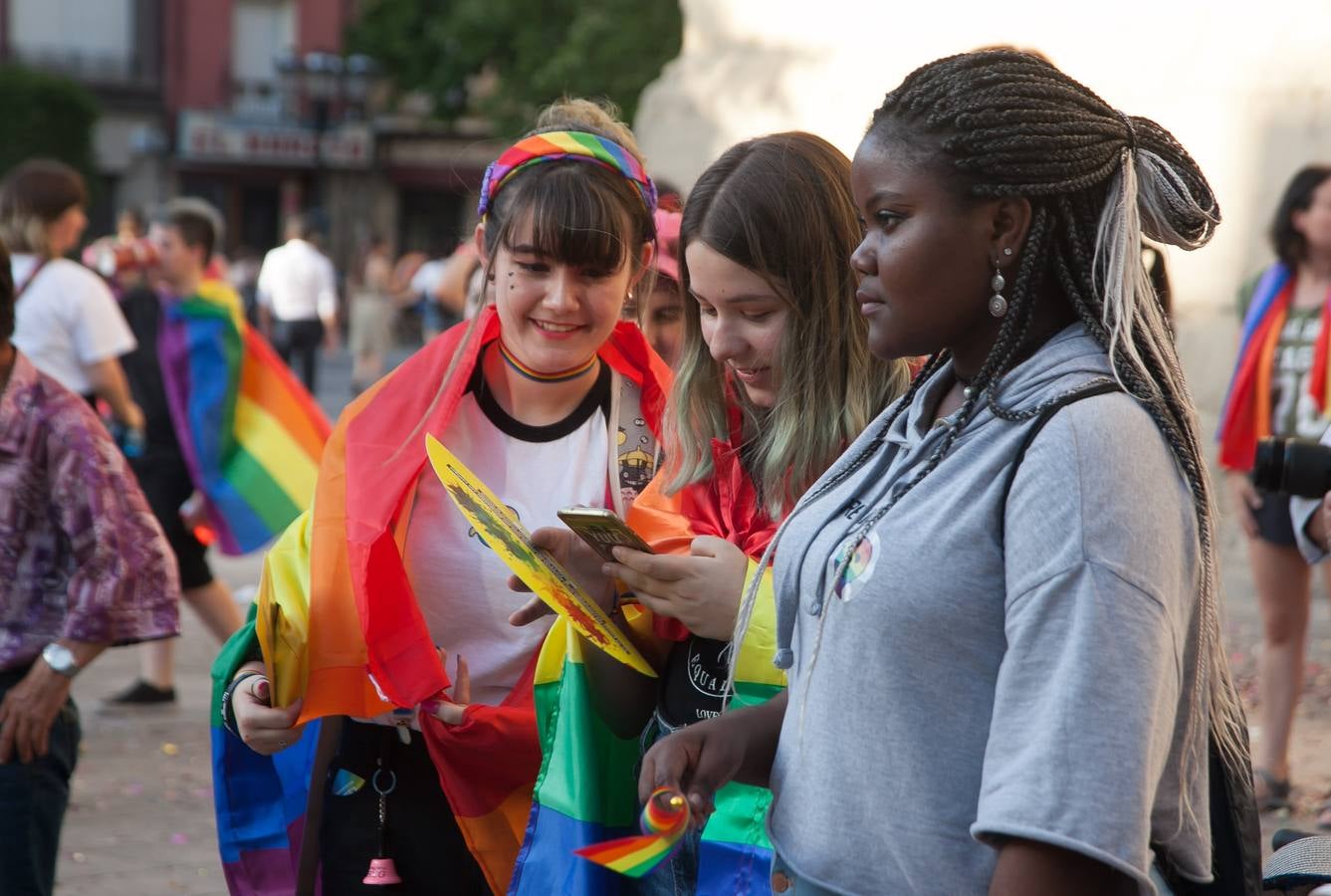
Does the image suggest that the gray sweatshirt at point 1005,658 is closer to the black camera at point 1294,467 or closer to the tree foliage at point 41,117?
the black camera at point 1294,467

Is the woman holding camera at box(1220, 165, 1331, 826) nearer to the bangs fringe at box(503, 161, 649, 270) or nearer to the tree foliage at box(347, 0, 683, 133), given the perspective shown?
the bangs fringe at box(503, 161, 649, 270)

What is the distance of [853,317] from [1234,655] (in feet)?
15.8

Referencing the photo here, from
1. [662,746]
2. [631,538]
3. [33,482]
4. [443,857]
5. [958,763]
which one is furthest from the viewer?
[33,482]

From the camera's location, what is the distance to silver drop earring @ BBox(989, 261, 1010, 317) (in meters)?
1.61

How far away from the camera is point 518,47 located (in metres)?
27.2

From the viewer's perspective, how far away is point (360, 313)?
19453 millimetres

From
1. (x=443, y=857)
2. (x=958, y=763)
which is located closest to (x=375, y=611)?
(x=443, y=857)

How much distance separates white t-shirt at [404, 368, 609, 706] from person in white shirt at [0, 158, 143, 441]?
13.3 feet

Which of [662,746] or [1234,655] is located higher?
[662,746]

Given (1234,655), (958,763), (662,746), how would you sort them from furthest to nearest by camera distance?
(1234,655)
(662,746)
(958,763)

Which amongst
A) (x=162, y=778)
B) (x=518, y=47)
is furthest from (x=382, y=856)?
(x=518, y=47)

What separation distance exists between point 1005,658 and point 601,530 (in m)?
0.82

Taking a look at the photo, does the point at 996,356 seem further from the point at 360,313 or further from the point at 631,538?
the point at 360,313

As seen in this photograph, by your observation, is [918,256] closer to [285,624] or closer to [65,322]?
[285,624]
